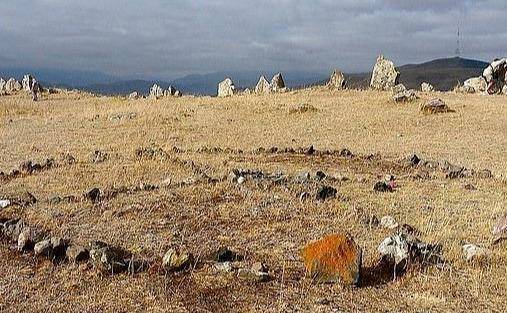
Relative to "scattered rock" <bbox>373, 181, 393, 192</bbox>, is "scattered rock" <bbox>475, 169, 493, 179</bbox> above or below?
below

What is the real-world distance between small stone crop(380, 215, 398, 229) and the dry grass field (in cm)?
20

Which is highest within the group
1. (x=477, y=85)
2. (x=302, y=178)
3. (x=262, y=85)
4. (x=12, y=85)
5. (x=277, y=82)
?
(x=12, y=85)

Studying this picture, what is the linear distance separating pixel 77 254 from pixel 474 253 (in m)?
6.91

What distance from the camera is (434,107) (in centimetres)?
3312

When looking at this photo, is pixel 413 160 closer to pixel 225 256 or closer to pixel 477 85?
pixel 225 256

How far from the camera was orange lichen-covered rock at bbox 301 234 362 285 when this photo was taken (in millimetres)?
9719

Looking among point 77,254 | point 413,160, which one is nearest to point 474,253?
point 77,254

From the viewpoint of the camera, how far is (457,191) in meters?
16.8

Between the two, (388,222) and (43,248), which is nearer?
(43,248)

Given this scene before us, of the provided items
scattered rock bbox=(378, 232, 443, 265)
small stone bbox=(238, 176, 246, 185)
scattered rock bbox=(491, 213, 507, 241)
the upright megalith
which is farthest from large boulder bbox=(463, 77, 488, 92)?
the upright megalith

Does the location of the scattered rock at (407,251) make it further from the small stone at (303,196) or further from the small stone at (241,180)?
the small stone at (241,180)

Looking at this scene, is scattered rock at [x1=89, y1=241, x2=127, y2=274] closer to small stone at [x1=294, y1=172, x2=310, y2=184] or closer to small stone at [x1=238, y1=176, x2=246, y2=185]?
small stone at [x1=238, y1=176, x2=246, y2=185]

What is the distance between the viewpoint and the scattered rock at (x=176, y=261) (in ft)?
33.3

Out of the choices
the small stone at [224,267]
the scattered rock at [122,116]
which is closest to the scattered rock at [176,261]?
the small stone at [224,267]
